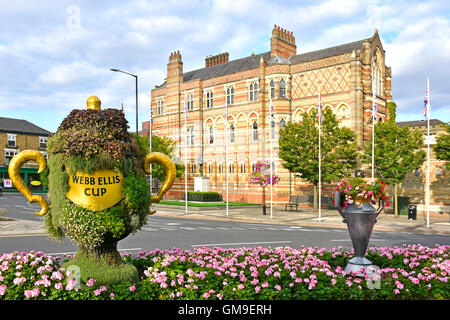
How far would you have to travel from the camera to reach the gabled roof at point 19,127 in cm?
6009

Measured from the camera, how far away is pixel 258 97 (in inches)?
1507

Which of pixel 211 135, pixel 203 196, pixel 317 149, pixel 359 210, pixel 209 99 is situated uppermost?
pixel 209 99

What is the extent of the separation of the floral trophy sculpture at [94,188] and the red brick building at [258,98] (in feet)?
85.4

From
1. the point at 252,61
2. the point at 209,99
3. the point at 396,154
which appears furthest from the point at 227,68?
the point at 396,154

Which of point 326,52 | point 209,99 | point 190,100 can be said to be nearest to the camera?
point 326,52

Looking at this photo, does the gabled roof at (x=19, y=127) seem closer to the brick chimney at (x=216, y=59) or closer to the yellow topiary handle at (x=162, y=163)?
the brick chimney at (x=216, y=59)

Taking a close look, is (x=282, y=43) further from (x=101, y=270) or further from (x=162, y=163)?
(x=101, y=270)

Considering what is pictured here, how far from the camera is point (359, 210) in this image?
27.9 feet

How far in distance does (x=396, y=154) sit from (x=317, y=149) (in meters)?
5.89

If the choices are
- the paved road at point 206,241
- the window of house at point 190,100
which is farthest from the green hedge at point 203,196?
the paved road at point 206,241

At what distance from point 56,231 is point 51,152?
4.51ft

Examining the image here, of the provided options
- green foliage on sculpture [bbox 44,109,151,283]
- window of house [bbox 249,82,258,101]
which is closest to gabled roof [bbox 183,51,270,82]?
window of house [bbox 249,82,258,101]
